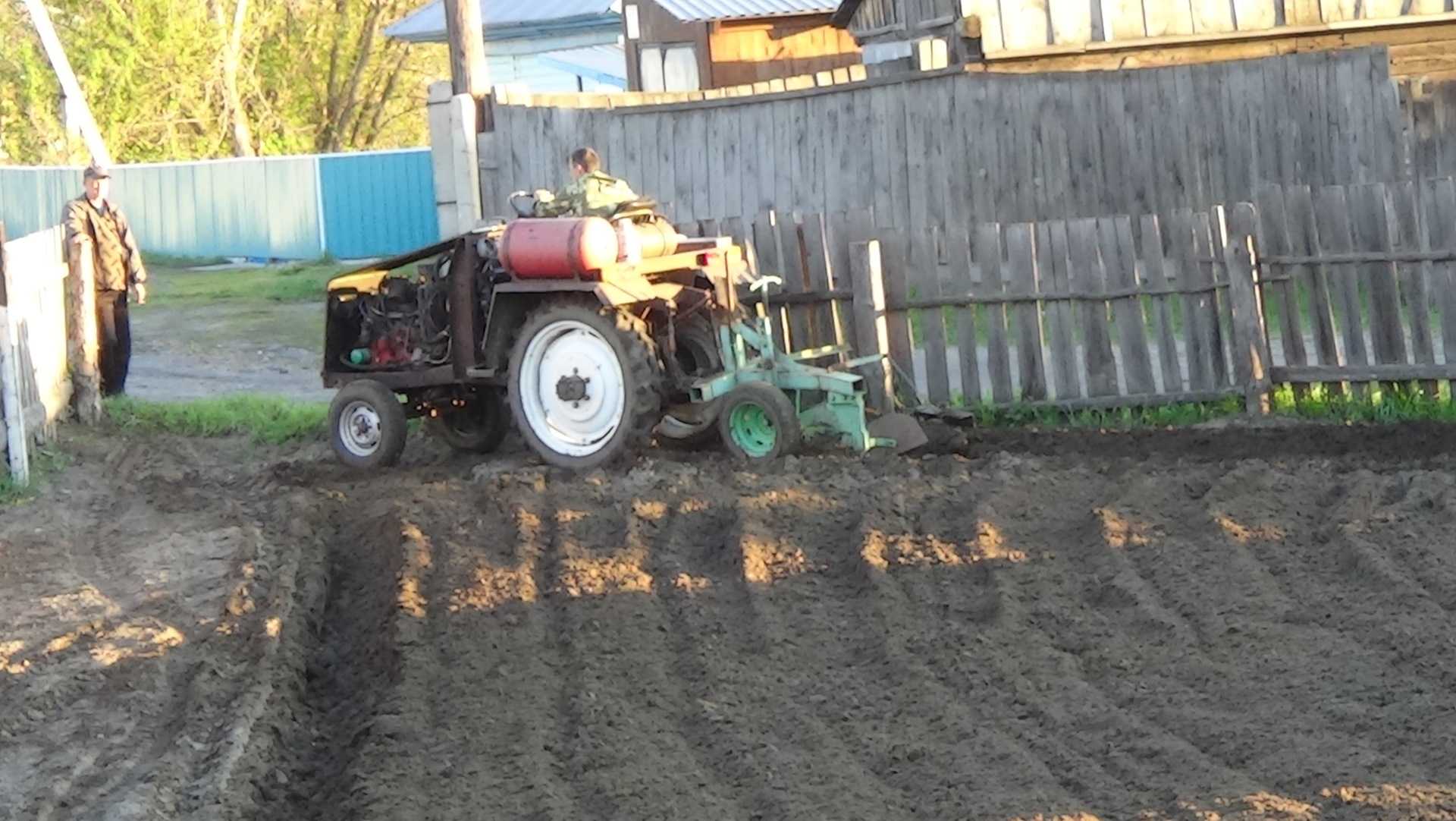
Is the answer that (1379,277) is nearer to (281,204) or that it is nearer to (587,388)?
(587,388)

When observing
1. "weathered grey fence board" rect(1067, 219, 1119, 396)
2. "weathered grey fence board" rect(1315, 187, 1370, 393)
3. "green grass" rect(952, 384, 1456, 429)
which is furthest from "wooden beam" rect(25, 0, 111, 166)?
"weathered grey fence board" rect(1315, 187, 1370, 393)

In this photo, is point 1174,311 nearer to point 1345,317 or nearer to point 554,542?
point 1345,317

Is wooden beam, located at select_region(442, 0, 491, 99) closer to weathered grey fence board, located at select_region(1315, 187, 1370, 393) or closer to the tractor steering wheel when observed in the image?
the tractor steering wheel

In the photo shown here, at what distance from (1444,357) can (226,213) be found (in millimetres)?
21241

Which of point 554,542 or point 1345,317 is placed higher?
point 1345,317

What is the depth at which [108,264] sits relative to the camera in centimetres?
1350

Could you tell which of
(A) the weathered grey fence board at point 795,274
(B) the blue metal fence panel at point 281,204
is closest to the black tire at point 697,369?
(A) the weathered grey fence board at point 795,274

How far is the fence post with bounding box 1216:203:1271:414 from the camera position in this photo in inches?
428

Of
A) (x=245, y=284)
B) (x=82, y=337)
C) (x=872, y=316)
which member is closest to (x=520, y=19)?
(x=245, y=284)

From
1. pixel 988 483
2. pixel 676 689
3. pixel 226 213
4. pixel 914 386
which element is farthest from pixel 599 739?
pixel 226 213

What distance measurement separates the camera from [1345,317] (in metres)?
10.9

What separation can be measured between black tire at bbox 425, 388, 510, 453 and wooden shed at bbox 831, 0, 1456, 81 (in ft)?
16.5

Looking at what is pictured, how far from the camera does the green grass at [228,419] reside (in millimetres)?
12547

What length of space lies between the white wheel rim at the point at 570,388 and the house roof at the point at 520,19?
20.2 meters
